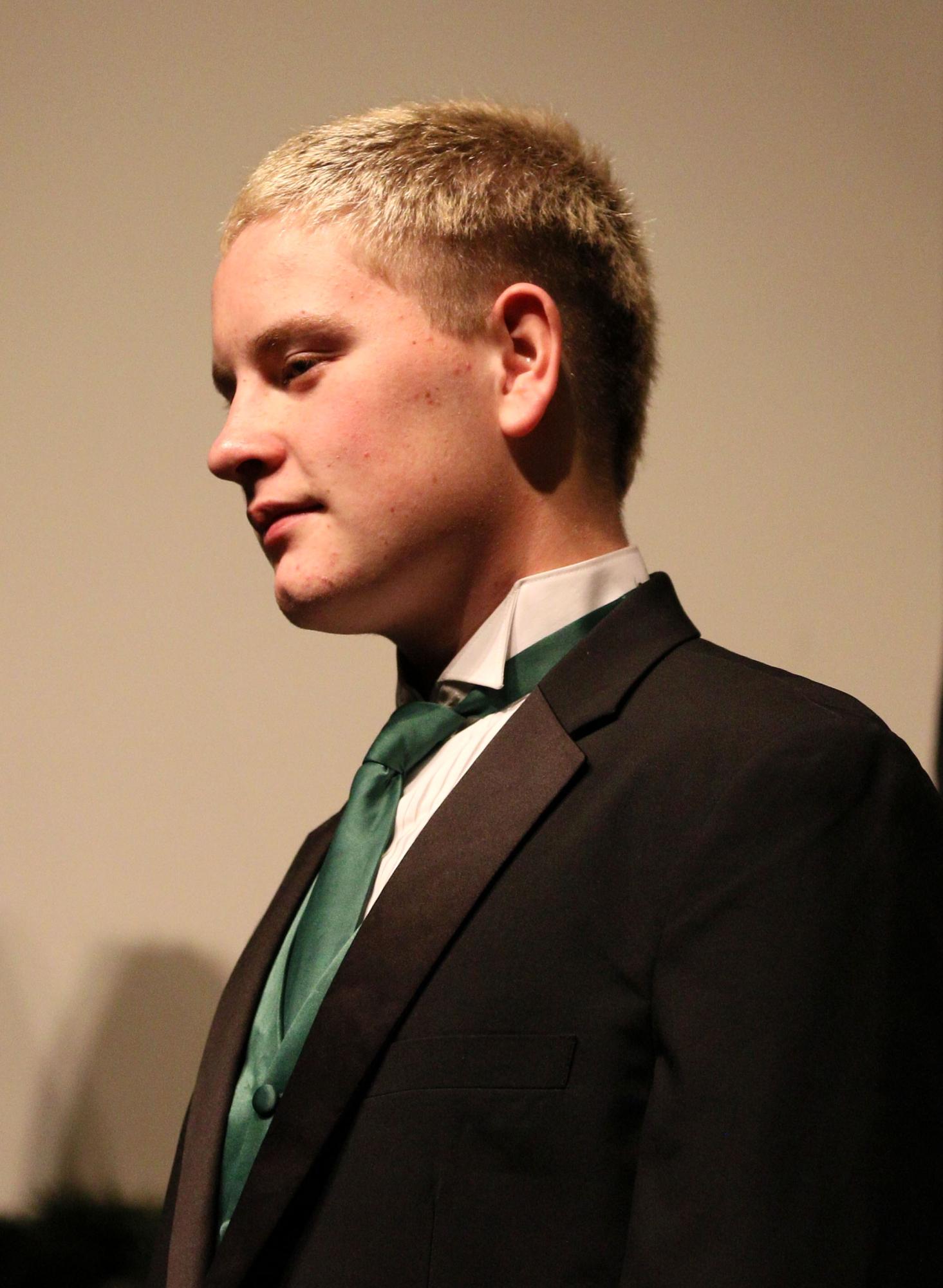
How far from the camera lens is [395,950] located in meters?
0.81

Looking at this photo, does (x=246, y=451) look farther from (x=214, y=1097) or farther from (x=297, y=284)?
(x=214, y=1097)

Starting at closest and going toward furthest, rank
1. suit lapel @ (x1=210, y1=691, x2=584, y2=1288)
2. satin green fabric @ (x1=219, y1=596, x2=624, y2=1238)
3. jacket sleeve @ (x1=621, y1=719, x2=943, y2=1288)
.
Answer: jacket sleeve @ (x1=621, y1=719, x2=943, y2=1288), suit lapel @ (x1=210, y1=691, x2=584, y2=1288), satin green fabric @ (x1=219, y1=596, x2=624, y2=1238)

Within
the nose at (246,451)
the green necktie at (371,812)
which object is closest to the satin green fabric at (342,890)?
the green necktie at (371,812)

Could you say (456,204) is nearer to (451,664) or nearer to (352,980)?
(451,664)

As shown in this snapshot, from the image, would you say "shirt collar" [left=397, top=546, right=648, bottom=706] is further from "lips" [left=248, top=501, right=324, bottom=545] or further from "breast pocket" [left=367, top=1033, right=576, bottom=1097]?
"breast pocket" [left=367, top=1033, right=576, bottom=1097]

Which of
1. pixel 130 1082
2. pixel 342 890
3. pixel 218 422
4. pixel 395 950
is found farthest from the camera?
pixel 218 422

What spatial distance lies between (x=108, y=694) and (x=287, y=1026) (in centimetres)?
78

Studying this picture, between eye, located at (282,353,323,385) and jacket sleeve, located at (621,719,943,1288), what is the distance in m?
0.42

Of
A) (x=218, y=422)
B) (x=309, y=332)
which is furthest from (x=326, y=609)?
(x=218, y=422)

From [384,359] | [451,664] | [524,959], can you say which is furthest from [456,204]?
[524,959]

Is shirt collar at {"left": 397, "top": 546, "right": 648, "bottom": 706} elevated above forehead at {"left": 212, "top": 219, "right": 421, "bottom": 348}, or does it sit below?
below

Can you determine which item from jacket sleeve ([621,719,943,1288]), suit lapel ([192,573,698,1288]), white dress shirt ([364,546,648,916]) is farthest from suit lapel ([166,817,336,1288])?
jacket sleeve ([621,719,943,1288])

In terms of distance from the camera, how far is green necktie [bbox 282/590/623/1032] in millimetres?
906

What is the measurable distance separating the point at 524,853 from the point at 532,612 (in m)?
0.20
